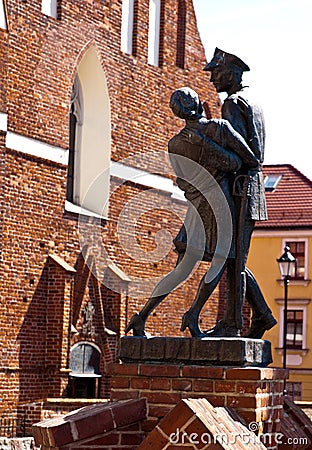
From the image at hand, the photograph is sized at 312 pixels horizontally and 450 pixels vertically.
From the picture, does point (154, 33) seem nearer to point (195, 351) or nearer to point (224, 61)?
point (224, 61)

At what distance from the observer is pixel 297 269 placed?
121 ft

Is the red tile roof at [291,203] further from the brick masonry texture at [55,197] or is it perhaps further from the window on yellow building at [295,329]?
the brick masonry texture at [55,197]

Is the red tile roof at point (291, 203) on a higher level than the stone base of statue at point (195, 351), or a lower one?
higher

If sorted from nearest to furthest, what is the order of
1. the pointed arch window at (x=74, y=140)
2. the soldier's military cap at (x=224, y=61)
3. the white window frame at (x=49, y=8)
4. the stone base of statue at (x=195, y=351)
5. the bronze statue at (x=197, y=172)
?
1. the stone base of statue at (x=195, y=351)
2. the bronze statue at (x=197, y=172)
3. the soldier's military cap at (x=224, y=61)
4. the white window frame at (x=49, y=8)
5. the pointed arch window at (x=74, y=140)

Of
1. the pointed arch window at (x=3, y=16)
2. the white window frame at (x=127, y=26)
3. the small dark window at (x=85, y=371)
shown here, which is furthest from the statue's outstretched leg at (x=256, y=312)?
the white window frame at (x=127, y=26)

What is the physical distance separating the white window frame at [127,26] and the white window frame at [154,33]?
63 cm

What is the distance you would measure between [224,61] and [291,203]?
2999 cm

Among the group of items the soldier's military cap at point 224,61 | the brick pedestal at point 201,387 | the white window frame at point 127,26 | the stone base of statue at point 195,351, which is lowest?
the brick pedestal at point 201,387

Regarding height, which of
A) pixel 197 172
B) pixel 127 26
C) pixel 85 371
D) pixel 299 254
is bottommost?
pixel 85 371

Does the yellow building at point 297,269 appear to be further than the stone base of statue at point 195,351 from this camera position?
Yes

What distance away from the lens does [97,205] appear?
23.5m

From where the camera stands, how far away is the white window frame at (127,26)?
24.3 meters

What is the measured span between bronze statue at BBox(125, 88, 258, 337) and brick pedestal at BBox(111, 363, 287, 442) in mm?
321

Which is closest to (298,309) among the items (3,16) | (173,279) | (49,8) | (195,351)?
(49,8)
